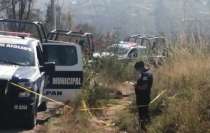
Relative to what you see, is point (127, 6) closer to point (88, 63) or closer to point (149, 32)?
point (149, 32)

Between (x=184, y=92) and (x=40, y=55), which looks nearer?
(x=184, y=92)

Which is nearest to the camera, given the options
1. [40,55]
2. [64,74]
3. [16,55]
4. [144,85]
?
[144,85]

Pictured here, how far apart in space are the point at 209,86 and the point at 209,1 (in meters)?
5.82

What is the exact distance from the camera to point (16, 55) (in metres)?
12.9

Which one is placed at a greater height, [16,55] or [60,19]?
[16,55]

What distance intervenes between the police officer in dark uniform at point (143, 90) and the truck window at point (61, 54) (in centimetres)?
293

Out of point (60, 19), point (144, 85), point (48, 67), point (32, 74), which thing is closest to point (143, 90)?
point (144, 85)

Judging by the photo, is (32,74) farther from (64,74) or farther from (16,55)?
(64,74)

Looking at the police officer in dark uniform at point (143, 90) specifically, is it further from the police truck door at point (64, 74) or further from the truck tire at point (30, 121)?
the police truck door at point (64, 74)

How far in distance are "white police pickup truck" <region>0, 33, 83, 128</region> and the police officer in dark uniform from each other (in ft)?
6.34

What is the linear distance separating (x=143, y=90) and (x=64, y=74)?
116 inches

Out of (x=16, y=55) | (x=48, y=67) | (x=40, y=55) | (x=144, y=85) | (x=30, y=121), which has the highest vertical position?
(x=16, y=55)

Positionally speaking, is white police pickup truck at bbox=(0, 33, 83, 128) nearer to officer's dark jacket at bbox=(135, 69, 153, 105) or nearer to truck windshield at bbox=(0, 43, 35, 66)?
truck windshield at bbox=(0, 43, 35, 66)

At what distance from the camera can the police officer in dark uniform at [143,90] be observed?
11.8m
